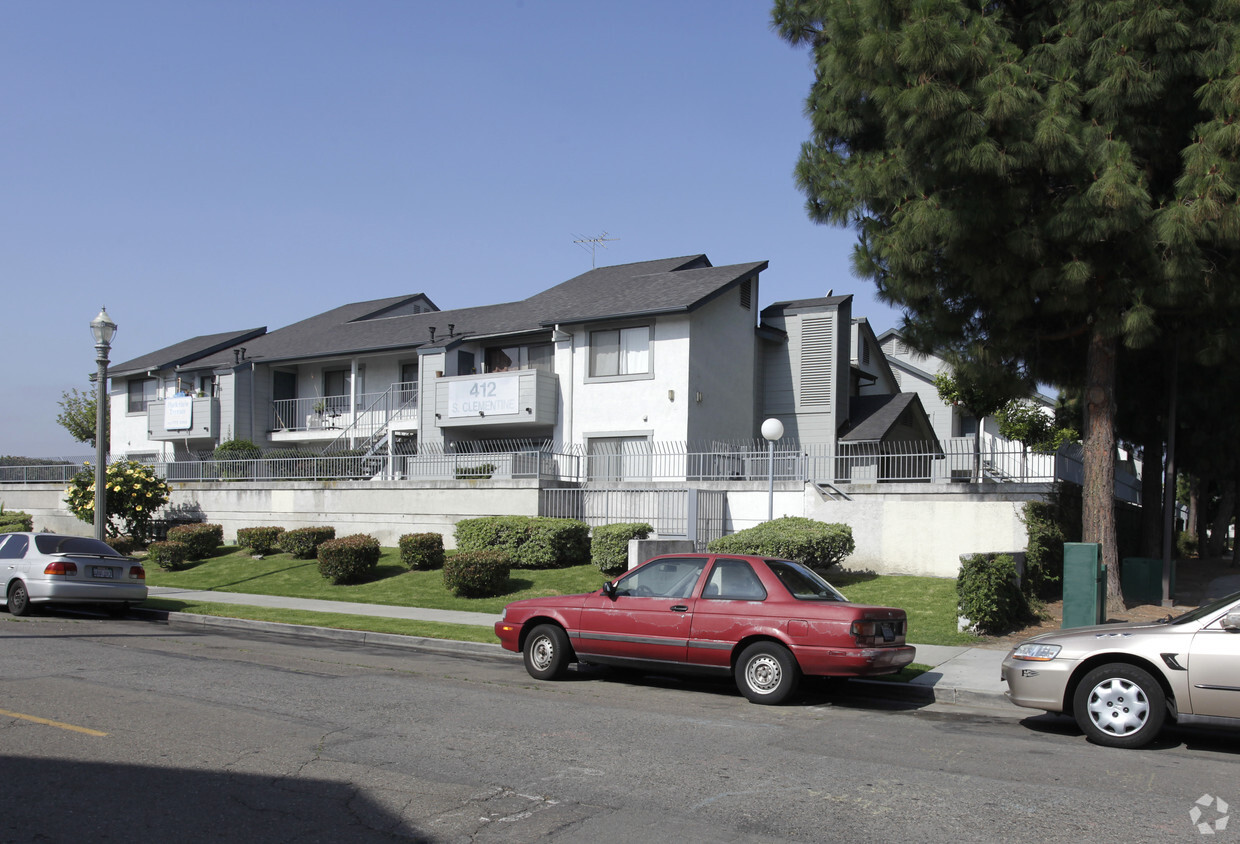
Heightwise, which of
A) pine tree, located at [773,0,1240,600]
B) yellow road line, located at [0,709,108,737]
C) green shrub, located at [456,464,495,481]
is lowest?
yellow road line, located at [0,709,108,737]

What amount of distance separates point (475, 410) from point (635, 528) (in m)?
10.8

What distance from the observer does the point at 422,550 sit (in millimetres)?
21750

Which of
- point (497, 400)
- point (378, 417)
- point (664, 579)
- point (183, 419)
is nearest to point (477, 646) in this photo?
point (664, 579)

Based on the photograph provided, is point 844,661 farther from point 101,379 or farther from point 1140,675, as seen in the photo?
point 101,379

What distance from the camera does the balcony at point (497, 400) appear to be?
28.2 meters

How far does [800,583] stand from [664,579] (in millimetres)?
1460

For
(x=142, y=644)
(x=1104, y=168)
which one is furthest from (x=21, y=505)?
(x=1104, y=168)

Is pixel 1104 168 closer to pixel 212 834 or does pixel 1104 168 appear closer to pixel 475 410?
pixel 212 834

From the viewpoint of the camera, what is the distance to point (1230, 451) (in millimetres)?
25234

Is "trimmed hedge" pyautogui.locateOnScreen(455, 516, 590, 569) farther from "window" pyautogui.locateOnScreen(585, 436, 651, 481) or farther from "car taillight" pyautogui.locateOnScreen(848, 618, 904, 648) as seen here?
"car taillight" pyautogui.locateOnScreen(848, 618, 904, 648)

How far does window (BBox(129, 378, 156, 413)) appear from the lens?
40844 millimetres

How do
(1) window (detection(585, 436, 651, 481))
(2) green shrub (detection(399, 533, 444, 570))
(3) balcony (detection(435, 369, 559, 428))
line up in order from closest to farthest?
(2) green shrub (detection(399, 533, 444, 570)), (1) window (detection(585, 436, 651, 481)), (3) balcony (detection(435, 369, 559, 428))

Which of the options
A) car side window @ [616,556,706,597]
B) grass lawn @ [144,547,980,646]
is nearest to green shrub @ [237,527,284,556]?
grass lawn @ [144,547,980,646]

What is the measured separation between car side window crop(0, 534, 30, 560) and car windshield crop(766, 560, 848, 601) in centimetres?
1309
